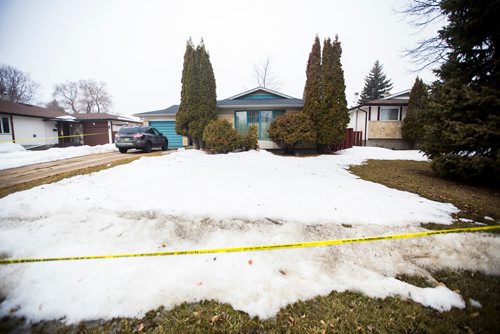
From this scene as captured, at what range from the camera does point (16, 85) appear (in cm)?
3441

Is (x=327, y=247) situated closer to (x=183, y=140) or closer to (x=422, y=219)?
(x=422, y=219)

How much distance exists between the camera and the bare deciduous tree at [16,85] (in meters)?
32.8

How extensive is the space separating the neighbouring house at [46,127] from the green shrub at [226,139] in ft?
44.7

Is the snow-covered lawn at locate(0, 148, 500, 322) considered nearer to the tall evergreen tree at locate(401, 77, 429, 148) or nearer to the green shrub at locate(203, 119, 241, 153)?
the green shrub at locate(203, 119, 241, 153)

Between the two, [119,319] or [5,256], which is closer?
[119,319]

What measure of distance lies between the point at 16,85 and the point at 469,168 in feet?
177

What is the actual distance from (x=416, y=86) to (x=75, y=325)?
911 inches

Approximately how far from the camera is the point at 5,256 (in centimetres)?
271

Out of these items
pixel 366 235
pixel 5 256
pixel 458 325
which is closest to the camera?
pixel 458 325

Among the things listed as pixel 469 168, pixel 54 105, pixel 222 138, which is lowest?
pixel 469 168

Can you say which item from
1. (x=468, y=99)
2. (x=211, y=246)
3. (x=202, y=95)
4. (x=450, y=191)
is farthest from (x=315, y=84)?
(x=211, y=246)

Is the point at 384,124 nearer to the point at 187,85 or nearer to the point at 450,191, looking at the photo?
the point at 450,191

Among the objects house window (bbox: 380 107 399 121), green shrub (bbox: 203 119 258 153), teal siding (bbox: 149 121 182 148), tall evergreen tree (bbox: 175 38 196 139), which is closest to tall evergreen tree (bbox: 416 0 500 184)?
green shrub (bbox: 203 119 258 153)

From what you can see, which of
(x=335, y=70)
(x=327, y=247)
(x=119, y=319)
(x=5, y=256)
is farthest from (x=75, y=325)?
(x=335, y=70)
